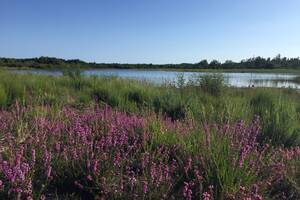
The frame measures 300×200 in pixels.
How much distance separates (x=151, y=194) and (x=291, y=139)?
3060 mm

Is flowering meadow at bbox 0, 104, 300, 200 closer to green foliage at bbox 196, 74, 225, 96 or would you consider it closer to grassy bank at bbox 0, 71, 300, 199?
grassy bank at bbox 0, 71, 300, 199

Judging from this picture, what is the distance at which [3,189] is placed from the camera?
2949mm

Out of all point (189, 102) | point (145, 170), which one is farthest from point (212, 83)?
point (145, 170)

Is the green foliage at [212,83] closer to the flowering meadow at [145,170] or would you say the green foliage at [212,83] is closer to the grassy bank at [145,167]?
the grassy bank at [145,167]

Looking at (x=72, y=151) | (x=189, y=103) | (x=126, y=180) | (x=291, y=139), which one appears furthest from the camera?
(x=189, y=103)

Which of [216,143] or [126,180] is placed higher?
[216,143]

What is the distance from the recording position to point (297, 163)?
150 inches

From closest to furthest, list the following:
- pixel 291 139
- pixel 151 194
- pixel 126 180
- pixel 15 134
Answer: pixel 151 194
pixel 126 180
pixel 15 134
pixel 291 139

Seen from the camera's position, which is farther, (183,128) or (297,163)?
(183,128)

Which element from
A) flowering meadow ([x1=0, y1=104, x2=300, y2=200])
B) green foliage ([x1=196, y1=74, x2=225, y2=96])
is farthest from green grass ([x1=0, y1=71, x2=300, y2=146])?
flowering meadow ([x1=0, y1=104, x2=300, y2=200])

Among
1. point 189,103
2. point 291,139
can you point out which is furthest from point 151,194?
point 189,103

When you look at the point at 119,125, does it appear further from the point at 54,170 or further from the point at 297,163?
the point at 297,163

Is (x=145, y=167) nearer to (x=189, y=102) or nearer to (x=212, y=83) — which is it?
(x=189, y=102)

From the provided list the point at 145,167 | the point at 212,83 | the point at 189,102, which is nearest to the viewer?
the point at 145,167
